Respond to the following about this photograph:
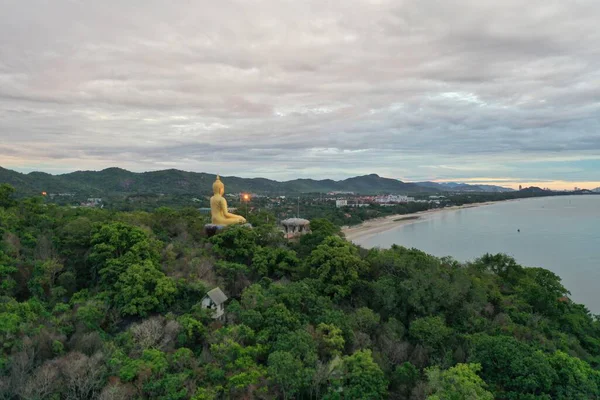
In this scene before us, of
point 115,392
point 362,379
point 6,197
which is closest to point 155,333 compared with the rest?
point 115,392

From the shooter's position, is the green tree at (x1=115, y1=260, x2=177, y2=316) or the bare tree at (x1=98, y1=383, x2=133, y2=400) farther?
the green tree at (x1=115, y1=260, x2=177, y2=316)

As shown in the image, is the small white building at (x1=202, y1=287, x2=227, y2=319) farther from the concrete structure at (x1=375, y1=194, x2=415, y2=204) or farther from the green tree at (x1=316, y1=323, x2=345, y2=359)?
the concrete structure at (x1=375, y1=194, x2=415, y2=204)

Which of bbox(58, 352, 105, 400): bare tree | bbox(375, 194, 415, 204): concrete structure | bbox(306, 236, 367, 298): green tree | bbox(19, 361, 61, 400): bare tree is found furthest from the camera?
bbox(375, 194, 415, 204): concrete structure

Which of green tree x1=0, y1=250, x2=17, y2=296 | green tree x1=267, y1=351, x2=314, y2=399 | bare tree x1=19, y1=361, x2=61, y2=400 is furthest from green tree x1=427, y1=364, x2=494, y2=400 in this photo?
green tree x1=0, y1=250, x2=17, y2=296

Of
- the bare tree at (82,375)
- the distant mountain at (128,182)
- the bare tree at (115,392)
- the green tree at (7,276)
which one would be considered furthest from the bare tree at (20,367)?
the distant mountain at (128,182)

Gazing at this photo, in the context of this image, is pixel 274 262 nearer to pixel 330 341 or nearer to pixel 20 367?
pixel 330 341

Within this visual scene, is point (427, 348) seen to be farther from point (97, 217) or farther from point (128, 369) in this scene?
point (97, 217)
